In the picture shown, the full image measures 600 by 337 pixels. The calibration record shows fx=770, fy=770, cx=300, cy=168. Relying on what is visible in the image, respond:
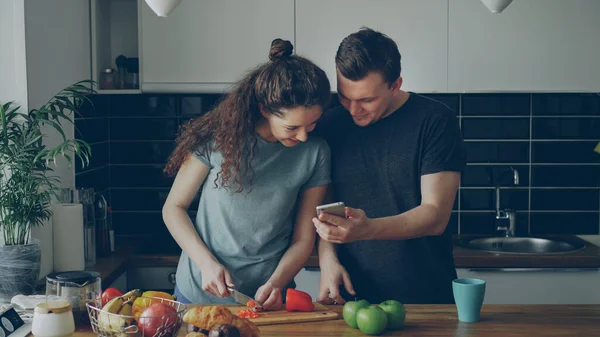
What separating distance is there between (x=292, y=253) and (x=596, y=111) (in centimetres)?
220

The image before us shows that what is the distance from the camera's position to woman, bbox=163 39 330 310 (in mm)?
2188

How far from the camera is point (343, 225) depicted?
6.70 ft

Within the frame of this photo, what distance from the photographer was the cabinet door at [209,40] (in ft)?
11.2

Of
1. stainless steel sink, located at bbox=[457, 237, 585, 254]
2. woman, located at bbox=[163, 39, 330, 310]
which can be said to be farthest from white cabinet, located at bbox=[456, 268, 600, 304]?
woman, located at bbox=[163, 39, 330, 310]

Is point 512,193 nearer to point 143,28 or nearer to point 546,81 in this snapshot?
point 546,81

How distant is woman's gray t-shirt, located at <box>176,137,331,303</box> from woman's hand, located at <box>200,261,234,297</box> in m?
0.14

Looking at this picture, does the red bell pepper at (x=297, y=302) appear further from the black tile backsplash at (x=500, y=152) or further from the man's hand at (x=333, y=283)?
the black tile backsplash at (x=500, y=152)

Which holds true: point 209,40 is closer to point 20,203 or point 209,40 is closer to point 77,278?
point 20,203

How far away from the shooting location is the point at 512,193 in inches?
152

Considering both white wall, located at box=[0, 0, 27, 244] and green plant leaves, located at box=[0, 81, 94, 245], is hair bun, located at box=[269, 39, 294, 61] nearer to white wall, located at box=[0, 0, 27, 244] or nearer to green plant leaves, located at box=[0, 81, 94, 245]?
green plant leaves, located at box=[0, 81, 94, 245]

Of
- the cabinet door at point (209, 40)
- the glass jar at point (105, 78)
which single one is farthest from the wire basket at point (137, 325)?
the glass jar at point (105, 78)

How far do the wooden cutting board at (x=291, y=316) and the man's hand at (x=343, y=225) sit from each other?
20 cm

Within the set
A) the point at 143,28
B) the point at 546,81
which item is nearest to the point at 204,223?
the point at 143,28

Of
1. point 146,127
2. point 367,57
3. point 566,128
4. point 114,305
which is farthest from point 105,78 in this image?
point 566,128
